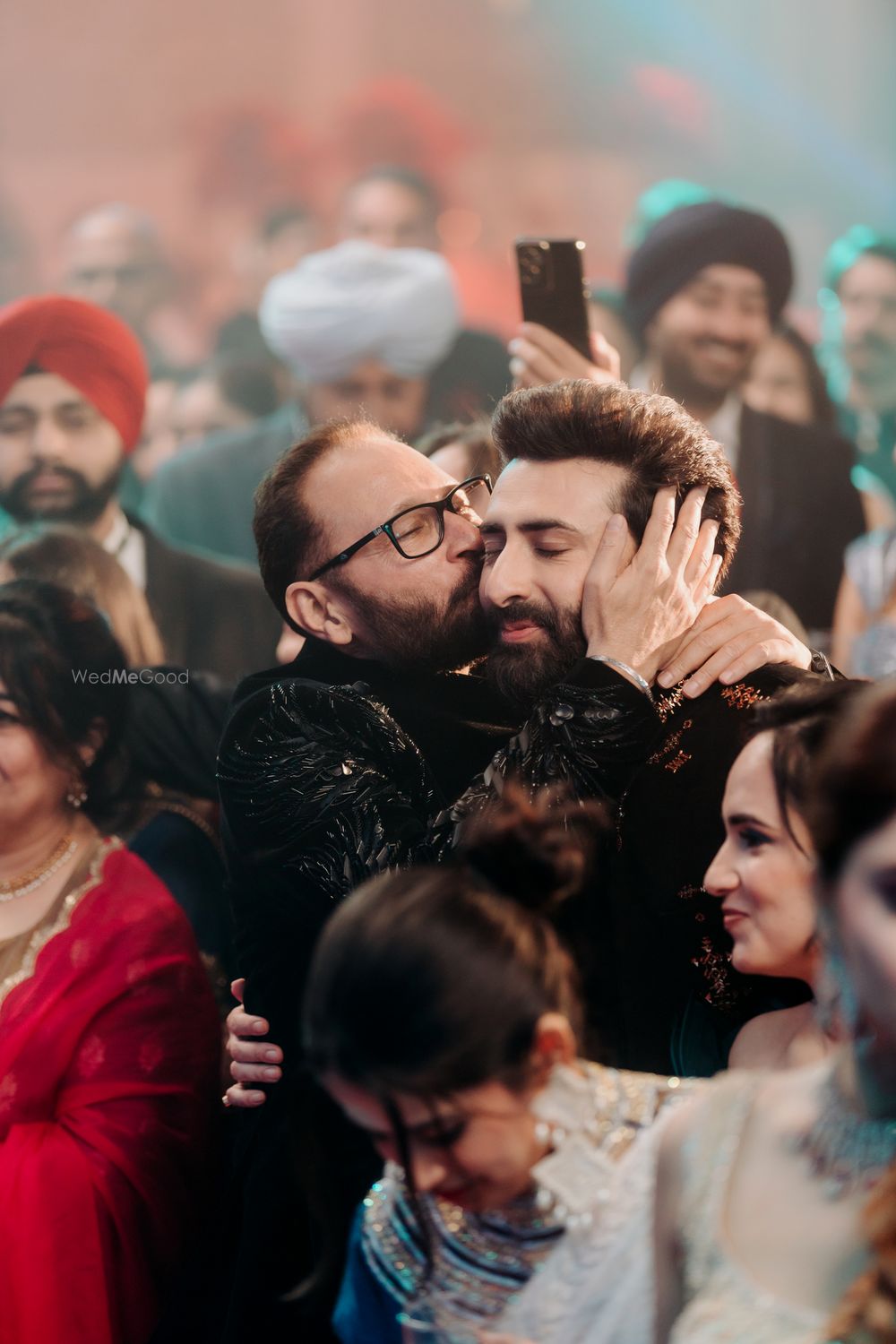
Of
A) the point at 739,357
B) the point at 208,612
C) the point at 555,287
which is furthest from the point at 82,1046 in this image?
the point at 739,357

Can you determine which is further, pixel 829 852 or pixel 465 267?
pixel 465 267

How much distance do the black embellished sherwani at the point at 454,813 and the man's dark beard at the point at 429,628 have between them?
62 millimetres

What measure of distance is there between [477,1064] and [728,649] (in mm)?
829

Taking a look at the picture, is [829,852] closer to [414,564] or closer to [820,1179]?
[820,1179]

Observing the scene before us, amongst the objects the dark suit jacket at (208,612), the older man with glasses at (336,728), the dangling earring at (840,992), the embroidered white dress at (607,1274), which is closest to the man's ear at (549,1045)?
the embroidered white dress at (607,1274)

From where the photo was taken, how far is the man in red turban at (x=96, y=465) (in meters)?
4.17

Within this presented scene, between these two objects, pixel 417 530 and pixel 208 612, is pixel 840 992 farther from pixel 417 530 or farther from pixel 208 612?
pixel 208 612

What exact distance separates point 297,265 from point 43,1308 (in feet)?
12.6

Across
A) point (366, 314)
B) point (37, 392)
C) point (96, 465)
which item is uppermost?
point (366, 314)

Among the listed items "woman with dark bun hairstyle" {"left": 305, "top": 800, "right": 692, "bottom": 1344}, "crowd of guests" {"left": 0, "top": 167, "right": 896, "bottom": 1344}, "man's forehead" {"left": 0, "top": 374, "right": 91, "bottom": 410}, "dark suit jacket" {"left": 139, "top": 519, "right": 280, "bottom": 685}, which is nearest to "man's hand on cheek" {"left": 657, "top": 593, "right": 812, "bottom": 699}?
"crowd of guests" {"left": 0, "top": 167, "right": 896, "bottom": 1344}

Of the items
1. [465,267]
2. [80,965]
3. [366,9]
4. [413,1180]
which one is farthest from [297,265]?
[413,1180]

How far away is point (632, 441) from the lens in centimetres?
207

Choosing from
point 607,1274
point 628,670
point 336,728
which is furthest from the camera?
point 336,728

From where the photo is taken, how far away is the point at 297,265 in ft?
17.4
